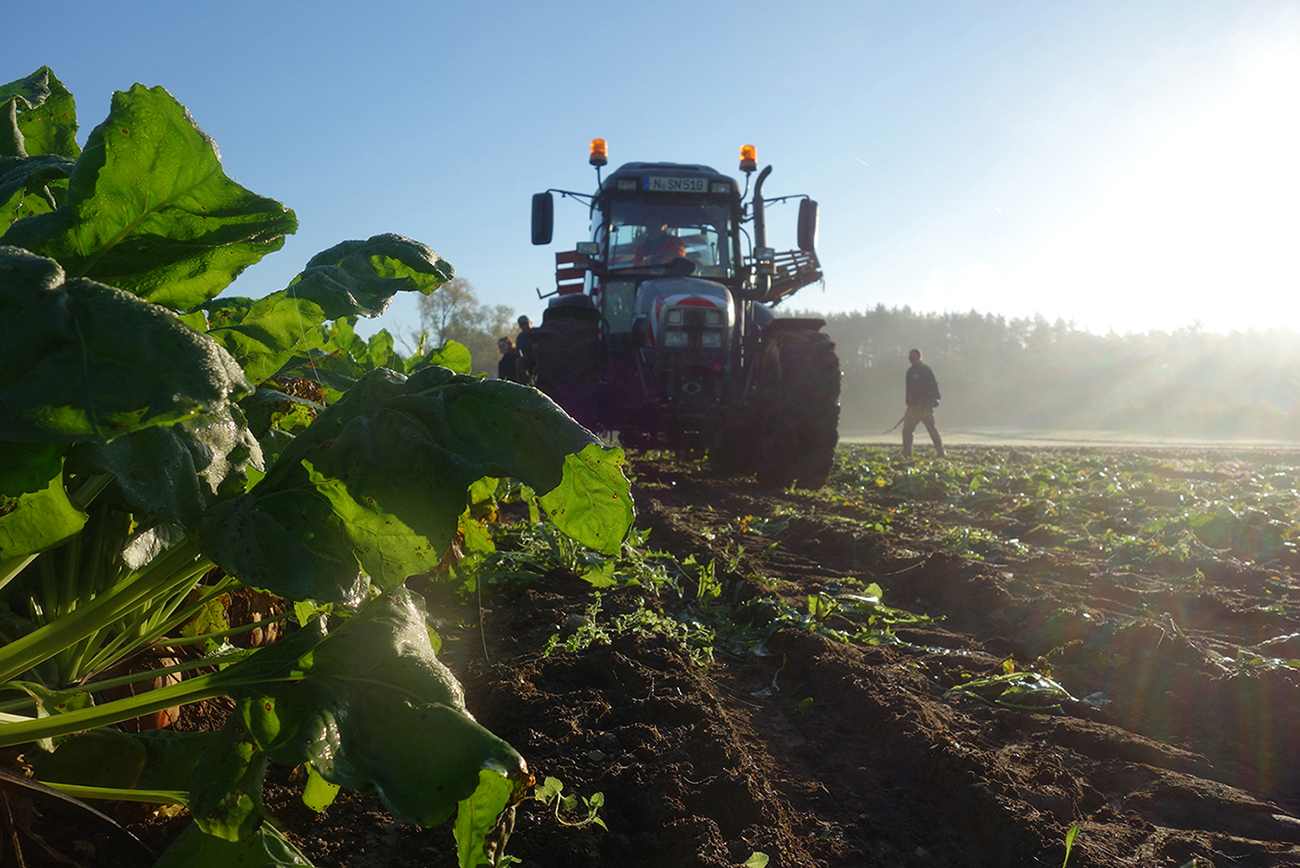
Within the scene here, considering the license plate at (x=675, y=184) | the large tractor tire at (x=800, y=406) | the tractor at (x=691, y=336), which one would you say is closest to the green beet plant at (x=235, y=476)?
the tractor at (x=691, y=336)

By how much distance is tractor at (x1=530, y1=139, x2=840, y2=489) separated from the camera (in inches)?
274

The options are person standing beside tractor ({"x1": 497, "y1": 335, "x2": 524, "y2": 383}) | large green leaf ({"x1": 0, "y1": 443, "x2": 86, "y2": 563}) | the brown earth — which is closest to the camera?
large green leaf ({"x1": 0, "y1": 443, "x2": 86, "y2": 563})

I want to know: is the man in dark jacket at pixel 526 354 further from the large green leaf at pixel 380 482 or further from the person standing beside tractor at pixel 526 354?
the large green leaf at pixel 380 482

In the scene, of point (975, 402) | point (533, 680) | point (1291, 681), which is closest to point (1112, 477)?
point (1291, 681)

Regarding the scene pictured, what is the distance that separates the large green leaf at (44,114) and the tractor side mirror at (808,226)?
6.54 m

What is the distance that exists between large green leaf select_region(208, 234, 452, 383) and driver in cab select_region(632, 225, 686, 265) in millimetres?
6598

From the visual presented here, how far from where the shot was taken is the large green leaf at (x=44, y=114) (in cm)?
136

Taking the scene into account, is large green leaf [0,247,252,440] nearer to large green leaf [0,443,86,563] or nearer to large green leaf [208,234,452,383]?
large green leaf [0,443,86,563]

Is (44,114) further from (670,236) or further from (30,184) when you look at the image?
(670,236)

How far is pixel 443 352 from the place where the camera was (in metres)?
2.29

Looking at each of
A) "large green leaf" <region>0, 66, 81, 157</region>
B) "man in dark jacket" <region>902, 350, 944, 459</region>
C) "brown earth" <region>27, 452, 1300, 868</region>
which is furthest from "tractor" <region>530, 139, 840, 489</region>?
"large green leaf" <region>0, 66, 81, 157</region>

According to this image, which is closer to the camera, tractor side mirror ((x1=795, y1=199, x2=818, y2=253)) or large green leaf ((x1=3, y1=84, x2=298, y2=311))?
large green leaf ((x1=3, y1=84, x2=298, y2=311))

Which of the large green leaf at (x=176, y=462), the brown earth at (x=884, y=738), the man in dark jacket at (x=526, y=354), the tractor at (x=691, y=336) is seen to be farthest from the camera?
the man in dark jacket at (x=526, y=354)

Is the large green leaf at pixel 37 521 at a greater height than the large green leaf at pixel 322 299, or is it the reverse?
the large green leaf at pixel 322 299
